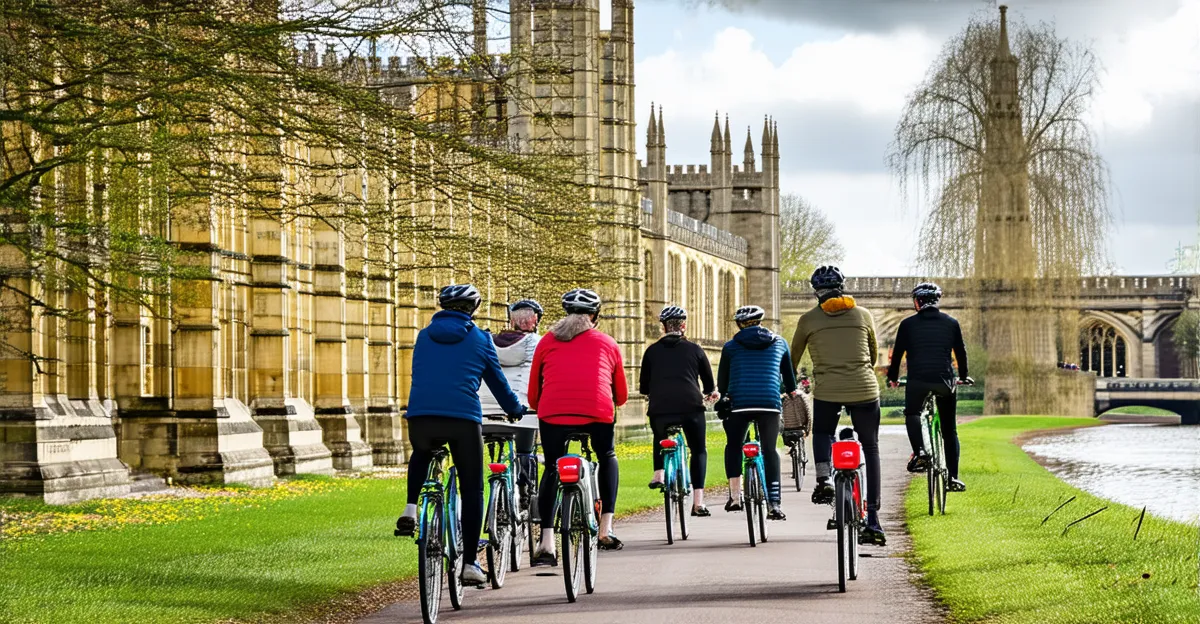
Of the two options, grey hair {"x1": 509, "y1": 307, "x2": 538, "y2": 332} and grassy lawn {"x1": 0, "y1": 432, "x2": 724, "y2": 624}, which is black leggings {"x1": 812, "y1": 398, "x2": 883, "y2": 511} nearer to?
grey hair {"x1": 509, "y1": 307, "x2": 538, "y2": 332}

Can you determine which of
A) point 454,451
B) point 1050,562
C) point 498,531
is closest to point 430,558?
point 454,451

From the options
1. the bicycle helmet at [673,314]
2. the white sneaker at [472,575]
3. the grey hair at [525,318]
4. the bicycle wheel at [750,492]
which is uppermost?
the bicycle helmet at [673,314]

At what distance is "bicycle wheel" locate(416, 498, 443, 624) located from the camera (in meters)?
8.56

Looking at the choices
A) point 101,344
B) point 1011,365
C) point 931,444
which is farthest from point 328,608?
point 1011,365

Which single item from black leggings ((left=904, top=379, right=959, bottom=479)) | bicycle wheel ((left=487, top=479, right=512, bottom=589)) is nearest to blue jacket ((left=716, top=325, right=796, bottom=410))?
black leggings ((left=904, top=379, right=959, bottom=479))

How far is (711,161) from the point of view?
93688 millimetres

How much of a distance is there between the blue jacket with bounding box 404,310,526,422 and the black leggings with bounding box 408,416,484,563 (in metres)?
0.05

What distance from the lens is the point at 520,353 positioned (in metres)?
11.5

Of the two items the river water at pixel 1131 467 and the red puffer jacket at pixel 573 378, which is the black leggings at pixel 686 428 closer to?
the red puffer jacket at pixel 573 378

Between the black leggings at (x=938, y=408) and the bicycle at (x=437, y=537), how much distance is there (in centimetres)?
511

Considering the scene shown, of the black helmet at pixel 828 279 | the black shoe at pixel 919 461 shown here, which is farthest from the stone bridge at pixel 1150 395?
the black helmet at pixel 828 279

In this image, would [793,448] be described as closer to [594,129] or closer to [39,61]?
[39,61]

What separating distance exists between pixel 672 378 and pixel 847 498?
3.31m

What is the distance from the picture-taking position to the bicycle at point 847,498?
980cm
